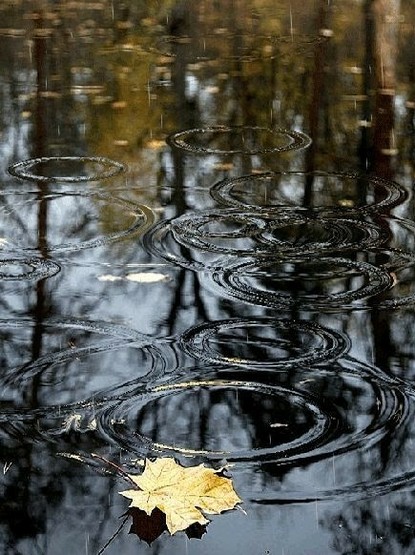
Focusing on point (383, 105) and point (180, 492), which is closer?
point (180, 492)

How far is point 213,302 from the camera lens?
17.4 feet

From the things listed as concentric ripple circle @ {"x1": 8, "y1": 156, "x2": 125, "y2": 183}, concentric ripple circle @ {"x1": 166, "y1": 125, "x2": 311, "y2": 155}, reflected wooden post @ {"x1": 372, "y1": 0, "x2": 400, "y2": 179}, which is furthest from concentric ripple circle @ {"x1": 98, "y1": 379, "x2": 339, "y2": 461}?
concentric ripple circle @ {"x1": 166, "y1": 125, "x2": 311, "y2": 155}

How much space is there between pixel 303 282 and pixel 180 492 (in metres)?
2.24

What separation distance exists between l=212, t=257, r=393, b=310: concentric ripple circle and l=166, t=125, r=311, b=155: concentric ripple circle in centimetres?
269

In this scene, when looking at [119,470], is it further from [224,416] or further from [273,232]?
[273,232]

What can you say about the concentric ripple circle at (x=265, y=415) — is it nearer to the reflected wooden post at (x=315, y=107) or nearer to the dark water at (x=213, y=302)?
the dark water at (x=213, y=302)

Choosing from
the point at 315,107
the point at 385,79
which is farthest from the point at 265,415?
the point at 385,79

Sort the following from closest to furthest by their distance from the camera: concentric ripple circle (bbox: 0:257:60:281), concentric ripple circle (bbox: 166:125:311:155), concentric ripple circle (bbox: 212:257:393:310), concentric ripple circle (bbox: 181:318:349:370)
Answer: concentric ripple circle (bbox: 181:318:349:370) < concentric ripple circle (bbox: 212:257:393:310) < concentric ripple circle (bbox: 0:257:60:281) < concentric ripple circle (bbox: 166:125:311:155)

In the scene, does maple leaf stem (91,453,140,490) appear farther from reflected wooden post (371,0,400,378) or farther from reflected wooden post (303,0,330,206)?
reflected wooden post (303,0,330,206)

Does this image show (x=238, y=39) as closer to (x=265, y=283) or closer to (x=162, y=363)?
(x=265, y=283)

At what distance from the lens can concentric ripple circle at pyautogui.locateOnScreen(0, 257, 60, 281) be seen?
5645mm

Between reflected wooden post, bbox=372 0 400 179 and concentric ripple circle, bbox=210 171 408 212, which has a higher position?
concentric ripple circle, bbox=210 171 408 212

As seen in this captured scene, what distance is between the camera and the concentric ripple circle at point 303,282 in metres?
5.34

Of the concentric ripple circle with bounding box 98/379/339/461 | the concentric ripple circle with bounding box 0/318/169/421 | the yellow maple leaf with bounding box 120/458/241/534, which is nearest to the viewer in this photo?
the yellow maple leaf with bounding box 120/458/241/534
